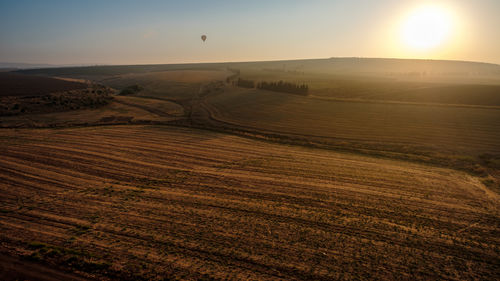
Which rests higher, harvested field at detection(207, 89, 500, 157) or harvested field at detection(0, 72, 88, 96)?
harvested field at detection(0, 72, 88, 96)

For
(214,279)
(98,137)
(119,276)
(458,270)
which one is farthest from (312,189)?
(98,137)

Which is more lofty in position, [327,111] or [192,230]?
[327,111]

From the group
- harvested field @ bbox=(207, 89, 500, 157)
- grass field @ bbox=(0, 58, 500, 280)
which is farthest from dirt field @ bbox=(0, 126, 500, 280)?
harvested field @ bbox=(207, 89, 500, 157)

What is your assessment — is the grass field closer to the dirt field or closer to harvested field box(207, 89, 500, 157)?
the dirt field

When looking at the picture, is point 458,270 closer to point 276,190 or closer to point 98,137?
point 276,190

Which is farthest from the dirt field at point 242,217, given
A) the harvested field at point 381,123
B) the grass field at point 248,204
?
the harvested field at point 381,123

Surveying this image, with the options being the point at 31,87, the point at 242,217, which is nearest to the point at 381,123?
the point at 242,217

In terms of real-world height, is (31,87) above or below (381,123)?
above

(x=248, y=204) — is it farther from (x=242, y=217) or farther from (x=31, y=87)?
(x=31, y=87)

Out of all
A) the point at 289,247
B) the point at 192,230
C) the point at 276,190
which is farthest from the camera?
the point at 276,190
